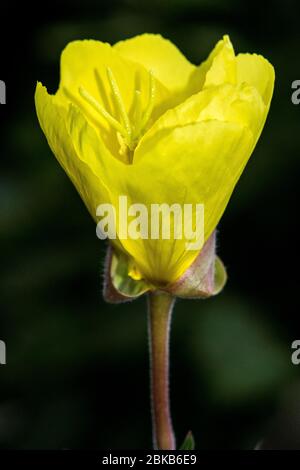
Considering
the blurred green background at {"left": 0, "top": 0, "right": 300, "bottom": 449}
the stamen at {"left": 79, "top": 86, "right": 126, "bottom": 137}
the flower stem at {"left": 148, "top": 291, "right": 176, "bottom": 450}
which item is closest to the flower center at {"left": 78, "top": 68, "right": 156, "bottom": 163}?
the stamen at {"left": 79, "top": 86, "right": 126, "bottom": 137}

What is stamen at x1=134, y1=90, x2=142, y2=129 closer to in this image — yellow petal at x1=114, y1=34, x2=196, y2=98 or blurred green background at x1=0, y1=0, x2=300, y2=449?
yellow petal at x1=114, y1=34, x2=196, y2=98

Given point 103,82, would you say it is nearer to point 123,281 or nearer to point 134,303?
point 123,281

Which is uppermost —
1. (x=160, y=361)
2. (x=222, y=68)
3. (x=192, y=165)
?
(x=222, y=68)

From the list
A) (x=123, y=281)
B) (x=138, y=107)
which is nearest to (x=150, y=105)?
(x=138, y=107)

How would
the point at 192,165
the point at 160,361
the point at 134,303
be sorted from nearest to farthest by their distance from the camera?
the point at 192,165
the point at 160,361
the point at 134,303

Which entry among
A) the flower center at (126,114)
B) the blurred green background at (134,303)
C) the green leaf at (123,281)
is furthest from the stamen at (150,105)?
the blurred green background at (134,303)
